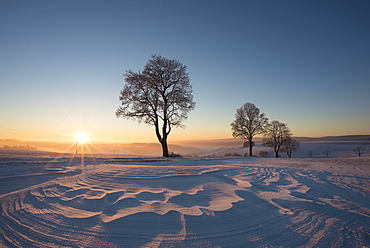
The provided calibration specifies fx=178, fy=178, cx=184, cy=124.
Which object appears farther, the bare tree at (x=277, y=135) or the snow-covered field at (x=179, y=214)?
the bare tree at (x=277, y=135)

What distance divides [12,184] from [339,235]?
5.31m

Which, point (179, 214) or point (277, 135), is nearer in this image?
point (179, 214)

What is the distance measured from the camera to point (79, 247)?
61.8 inches

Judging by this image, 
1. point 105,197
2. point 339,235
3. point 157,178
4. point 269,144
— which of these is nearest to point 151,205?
point 105,197

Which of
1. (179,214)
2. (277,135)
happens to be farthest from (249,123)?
(179,214)

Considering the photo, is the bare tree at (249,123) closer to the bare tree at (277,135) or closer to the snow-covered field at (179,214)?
the bare tree at (277,135)

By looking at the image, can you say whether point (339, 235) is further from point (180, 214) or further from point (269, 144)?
point (269, 144)

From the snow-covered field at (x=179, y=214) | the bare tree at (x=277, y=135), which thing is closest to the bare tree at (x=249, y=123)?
the bare tree at (x=277, y=135)

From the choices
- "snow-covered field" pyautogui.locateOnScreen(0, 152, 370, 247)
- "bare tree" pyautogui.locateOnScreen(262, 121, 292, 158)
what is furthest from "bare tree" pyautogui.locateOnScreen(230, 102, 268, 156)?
"snow-covered field" pyautogui.locateOnScreen(0, 152, 370, 247)

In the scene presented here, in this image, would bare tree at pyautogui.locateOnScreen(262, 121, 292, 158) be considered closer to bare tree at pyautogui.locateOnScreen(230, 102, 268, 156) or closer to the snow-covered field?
bare tree at pyautogui.locateOnScreen(230, 102, 268, 156)

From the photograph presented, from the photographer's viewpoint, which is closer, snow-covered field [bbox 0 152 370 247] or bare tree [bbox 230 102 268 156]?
snow-covered field [bbox 0 152 370 247]

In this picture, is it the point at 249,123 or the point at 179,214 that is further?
the point at 249,123

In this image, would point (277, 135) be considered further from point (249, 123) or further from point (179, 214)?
point (179, 214)

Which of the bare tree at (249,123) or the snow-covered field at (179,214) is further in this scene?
the bare tree at (249,123)
